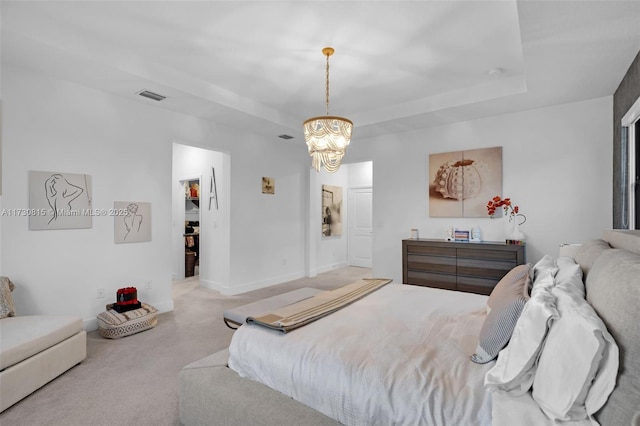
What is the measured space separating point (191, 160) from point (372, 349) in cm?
520

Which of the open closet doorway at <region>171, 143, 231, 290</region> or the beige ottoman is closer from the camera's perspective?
the beige ottoman

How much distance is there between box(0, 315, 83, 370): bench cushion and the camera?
2.10m

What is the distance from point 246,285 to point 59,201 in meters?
2.73

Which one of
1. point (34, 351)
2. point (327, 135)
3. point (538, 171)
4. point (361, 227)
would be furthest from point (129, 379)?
point (361, 227)

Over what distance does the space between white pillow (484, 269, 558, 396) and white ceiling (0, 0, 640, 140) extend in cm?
191

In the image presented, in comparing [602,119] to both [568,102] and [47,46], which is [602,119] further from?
[47,46]

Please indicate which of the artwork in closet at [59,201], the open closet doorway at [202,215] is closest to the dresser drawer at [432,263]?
the open closet doorway at [202,215]

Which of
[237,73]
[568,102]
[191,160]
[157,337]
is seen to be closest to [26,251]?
[157,337]

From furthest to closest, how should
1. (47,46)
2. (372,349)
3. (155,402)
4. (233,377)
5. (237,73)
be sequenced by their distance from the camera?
(237,73) → (47,46) → (155,402) → (233,377) → (372,349)

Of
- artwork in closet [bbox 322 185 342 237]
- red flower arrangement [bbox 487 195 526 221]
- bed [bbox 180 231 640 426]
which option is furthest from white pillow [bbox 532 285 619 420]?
artwork in closet [bbox 322 185 342 237]

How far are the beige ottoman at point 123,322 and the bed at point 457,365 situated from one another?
182cm

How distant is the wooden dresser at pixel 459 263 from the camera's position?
12.9 ft

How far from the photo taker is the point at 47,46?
2.65 metres

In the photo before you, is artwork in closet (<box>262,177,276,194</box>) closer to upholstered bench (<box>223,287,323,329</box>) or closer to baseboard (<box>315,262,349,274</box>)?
baseboard (<box>315,262,349,274</box>)
